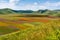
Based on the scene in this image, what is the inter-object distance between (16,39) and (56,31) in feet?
17.7

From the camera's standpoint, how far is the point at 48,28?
2003 cm

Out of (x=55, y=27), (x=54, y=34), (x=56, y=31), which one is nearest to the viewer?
(x=54, y=34)

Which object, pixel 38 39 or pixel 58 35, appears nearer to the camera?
pixel 38 39

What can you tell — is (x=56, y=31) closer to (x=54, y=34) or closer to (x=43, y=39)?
(x=54, y=34)

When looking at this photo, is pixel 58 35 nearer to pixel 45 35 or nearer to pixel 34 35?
pixel 45 35

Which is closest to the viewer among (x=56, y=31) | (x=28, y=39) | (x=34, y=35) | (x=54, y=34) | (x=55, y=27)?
(x=28, y=39)

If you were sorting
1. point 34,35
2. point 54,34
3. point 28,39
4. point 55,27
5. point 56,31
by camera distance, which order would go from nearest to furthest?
point 28,39
point 34,35
point 54,34
point 56,31
point 55,27

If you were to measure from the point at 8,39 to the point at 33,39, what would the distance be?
111 inches

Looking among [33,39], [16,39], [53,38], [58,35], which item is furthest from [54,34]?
[16,39]

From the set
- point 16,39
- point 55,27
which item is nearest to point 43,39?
point 16,39

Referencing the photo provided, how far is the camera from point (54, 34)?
62.7 ft

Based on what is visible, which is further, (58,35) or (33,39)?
(58,35)

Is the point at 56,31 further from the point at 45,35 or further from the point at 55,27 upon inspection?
the point at 45,35

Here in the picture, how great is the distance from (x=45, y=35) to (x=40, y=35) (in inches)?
22.4
